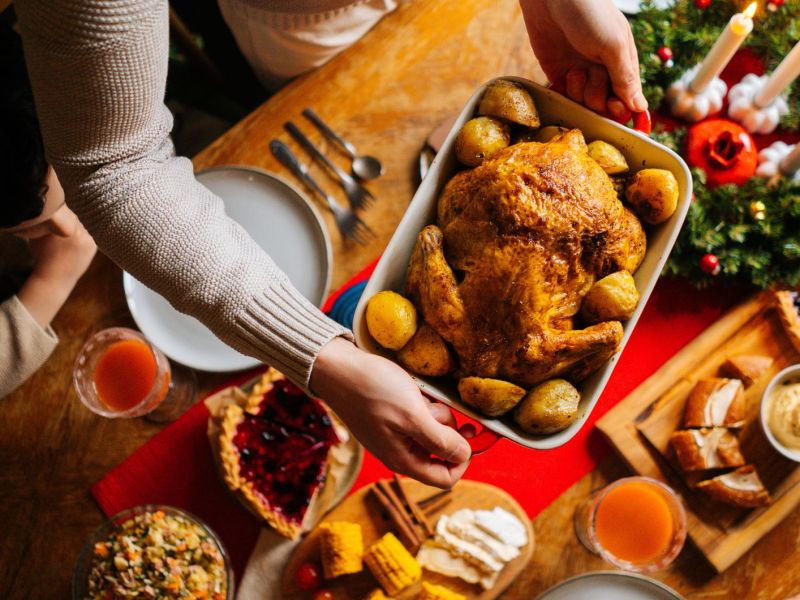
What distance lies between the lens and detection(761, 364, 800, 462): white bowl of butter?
1.32 m

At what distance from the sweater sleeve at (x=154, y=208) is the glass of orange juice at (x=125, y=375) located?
48cm

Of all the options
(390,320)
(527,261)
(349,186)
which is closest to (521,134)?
(527,261)

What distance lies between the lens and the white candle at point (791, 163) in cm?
137

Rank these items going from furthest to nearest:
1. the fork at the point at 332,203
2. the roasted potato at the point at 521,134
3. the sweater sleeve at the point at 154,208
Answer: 1. the fork at the point at 332,203
2. the roasted potato at the point at 521,134
3. the sweater sleeve at the point at 154,208

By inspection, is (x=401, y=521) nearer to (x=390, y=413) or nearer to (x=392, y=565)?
(x=392, y=565)

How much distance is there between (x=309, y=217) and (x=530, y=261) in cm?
66

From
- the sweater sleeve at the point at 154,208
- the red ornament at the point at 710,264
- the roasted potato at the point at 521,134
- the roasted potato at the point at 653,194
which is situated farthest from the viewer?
the red ornament at the point at 710,264

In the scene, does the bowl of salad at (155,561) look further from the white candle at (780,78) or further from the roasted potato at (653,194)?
the white candle at (780,78)

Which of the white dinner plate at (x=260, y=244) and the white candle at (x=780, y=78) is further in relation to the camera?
the white dinner plate at (x=260, y=244)

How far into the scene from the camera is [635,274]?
105 centimetres

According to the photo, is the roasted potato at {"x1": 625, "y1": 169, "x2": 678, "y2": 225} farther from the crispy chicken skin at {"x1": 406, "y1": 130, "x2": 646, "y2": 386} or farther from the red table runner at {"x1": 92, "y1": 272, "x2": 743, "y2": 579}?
the red table runner at {"x1": 92, "y1": 272, "x2": 743, "y2": 579}

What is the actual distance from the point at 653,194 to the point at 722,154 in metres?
0.55

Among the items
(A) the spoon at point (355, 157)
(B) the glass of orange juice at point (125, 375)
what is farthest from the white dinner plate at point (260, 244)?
(A) the spoon at point (355, 157)

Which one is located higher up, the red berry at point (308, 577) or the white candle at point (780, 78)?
the white candle at point (780, 78)
